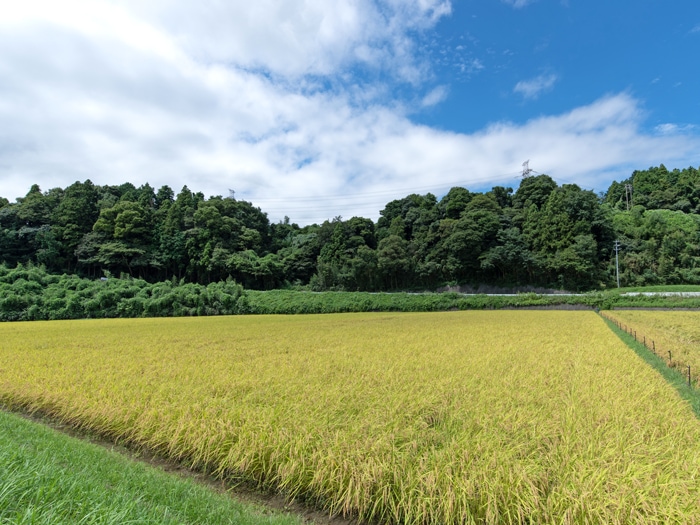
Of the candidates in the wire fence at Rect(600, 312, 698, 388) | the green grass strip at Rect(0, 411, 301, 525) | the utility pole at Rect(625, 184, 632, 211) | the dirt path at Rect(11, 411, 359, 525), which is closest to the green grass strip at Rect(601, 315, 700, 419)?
the wire fence at Rect(600, 312, 698, 388)

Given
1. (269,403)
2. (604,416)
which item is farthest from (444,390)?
(269,403)

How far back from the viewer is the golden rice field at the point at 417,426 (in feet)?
9.75

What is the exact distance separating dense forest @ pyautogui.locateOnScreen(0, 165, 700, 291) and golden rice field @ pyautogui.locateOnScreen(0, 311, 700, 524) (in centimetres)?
3226

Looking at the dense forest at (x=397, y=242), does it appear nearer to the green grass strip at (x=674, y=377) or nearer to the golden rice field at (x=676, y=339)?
the golden rice field at (x=676, y=339)

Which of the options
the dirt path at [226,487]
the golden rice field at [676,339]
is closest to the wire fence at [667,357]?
the golden rice field at [676,339]

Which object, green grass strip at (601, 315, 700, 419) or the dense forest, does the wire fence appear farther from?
the dense forest

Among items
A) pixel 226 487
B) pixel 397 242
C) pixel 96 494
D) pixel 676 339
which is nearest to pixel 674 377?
pixel 676 339

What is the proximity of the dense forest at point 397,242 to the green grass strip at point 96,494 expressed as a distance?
35.8 meters

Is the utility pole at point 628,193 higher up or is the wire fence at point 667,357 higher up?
the utility pole at point 628,193

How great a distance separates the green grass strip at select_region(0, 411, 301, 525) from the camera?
7.16 ft

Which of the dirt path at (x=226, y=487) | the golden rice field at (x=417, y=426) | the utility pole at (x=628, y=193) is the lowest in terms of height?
the dirt path at (x=226, y=487)

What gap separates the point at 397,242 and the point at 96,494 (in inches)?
1606

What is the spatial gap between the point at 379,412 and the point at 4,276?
38.0 meters

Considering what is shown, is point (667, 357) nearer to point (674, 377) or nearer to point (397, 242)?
point (674, 377)
